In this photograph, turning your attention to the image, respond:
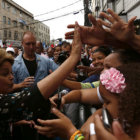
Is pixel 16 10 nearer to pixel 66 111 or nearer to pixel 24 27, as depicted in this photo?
pixel 24 27

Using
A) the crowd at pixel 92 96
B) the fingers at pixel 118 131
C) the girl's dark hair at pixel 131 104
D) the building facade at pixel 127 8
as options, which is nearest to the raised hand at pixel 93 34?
the crowd at pixel 92 96

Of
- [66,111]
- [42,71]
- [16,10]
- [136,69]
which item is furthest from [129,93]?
[16,10]

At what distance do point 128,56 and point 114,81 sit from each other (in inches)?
19.4

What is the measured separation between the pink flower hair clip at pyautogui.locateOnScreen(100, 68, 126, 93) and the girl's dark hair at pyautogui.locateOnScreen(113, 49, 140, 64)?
0.37 metres

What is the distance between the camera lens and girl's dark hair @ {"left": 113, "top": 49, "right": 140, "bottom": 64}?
1312 millimetres

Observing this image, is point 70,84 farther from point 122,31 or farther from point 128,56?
point 122,31

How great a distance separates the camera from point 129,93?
2.73 ft

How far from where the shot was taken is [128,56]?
1349mm

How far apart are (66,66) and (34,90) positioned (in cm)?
29

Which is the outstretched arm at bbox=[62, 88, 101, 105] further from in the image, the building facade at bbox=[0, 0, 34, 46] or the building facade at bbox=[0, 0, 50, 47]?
the building facade at bbox=[0, 0, 34, 46]

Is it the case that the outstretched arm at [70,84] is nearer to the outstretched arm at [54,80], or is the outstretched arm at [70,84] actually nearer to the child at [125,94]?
the outstretched arm at [54,80]

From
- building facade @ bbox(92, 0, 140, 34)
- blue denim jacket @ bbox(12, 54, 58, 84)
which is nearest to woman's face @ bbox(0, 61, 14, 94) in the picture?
blue denim jacket @ bbox(12, 54, 58, 84)

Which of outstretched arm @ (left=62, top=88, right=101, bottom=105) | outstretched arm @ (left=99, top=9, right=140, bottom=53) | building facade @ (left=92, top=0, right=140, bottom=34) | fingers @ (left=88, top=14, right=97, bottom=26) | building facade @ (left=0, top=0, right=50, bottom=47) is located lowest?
outstretched arm @ (left=62, top=88, right=101, bottom=105)

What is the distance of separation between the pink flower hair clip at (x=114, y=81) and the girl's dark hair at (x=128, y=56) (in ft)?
1.21
